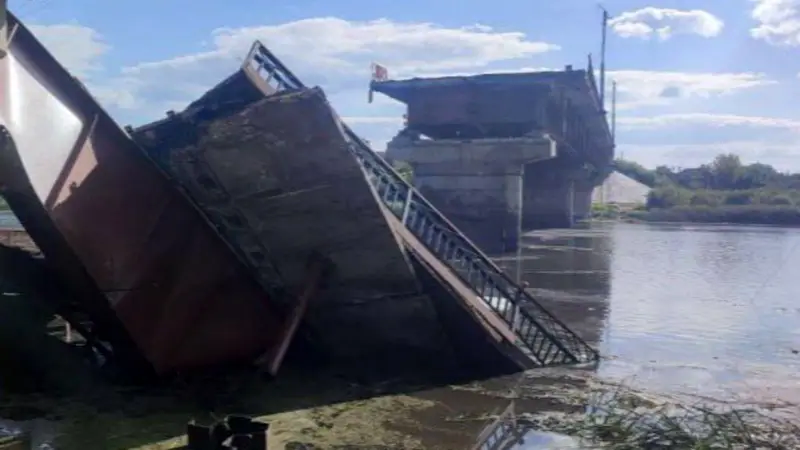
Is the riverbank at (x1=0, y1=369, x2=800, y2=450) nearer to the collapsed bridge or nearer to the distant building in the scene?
the collapsed bridge

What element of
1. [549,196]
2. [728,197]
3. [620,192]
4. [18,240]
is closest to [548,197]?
[549,196]

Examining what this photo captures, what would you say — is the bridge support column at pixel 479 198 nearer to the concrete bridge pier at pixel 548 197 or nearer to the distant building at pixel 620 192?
the concrete bridge pier at pixel 548 197

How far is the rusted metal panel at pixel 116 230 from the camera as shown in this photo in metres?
7.14

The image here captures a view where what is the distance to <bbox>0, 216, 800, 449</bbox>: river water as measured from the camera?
7883 millimetres

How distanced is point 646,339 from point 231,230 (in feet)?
22.6

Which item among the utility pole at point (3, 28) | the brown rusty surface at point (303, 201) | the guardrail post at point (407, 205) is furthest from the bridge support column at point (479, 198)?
the utility pole at point (3, 28)

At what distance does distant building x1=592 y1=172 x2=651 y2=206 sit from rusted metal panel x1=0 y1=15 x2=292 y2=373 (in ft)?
227

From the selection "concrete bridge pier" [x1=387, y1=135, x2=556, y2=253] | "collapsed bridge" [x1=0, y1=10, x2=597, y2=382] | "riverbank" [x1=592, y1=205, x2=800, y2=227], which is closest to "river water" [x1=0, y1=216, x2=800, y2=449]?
"collapsed bridge" [x1=0, y1=10, x2=597, y2=382]

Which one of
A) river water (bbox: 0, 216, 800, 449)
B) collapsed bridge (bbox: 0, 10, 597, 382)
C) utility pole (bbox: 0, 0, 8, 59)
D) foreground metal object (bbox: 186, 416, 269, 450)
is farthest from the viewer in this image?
river water (bbox: 0, 216, 800, 449)

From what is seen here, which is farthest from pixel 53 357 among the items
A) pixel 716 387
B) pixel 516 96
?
pixel 516 96

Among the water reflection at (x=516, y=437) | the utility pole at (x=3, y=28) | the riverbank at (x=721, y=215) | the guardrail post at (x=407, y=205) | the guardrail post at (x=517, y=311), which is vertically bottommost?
the riverbank at (x=721, y=215)

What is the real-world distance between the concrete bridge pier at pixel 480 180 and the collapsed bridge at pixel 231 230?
20.3 m

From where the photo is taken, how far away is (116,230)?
784cm

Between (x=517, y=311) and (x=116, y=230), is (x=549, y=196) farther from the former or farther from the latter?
(x=116, y=230)
